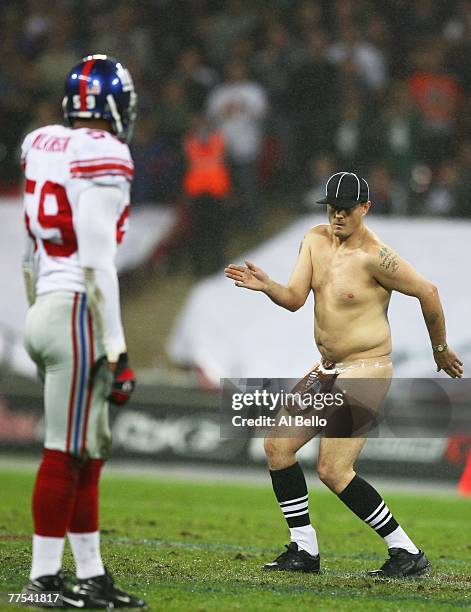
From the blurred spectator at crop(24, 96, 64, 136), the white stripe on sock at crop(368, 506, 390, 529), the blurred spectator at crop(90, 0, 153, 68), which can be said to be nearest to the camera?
the white stripe on sock at crop(368, 506, 390, 529)

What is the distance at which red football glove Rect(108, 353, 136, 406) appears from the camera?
5074 millimetres

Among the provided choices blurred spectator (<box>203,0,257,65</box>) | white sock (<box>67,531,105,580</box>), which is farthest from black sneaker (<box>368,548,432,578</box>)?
blurred spectator (<box>203,0,257,65</box>)

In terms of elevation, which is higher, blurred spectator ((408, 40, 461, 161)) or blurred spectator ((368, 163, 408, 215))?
blurred spectator ((408, 40, 461, 161))

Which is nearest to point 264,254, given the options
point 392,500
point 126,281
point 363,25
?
point 126,281

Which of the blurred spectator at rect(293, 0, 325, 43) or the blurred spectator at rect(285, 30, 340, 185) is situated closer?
the blurred spectator at rect(285, 30, 340, 185)

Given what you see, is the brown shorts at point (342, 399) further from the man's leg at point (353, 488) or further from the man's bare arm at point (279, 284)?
the man's bare arm at point (279, 284)

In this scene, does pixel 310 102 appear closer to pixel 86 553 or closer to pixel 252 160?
pixel 252 160

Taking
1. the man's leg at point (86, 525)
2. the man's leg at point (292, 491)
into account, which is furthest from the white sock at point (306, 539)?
the man's leg at point (86, 525)

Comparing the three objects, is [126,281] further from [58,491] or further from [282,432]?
[58,491]

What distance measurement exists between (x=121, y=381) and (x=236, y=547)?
322cm

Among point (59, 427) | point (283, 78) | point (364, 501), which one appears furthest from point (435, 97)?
point (59, 427)

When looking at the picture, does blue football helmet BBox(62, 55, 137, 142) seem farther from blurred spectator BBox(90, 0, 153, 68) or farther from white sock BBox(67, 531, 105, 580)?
blurred spectator BBox(90, 0, 153, 68)

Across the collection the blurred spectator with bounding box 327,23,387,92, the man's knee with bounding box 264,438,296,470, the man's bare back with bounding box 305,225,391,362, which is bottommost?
the man's knee with bounding box 264,438,296,470

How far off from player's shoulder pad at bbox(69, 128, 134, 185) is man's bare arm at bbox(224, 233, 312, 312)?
4.63 ft
